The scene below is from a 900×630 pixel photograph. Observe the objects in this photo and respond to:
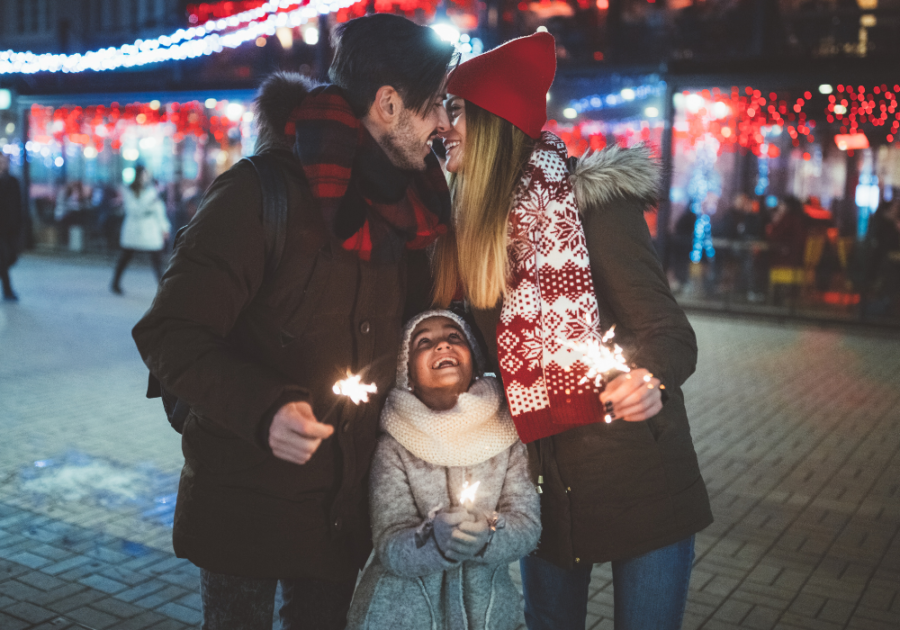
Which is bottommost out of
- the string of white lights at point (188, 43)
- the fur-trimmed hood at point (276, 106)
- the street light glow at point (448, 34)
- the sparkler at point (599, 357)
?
the sparkler at point (599, 357)

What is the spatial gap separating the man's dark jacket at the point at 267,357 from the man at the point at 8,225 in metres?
12.3

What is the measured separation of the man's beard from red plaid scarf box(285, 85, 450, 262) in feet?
0.09

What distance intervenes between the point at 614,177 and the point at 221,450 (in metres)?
1.18

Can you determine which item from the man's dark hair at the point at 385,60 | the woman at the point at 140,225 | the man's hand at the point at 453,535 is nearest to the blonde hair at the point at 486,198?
the man's dark hair at the point at 385,60

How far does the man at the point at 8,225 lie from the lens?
12797mm

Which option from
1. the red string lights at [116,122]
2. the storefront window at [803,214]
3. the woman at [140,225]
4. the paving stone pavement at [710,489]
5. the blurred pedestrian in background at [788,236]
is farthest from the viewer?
the red string lights at [116,122]

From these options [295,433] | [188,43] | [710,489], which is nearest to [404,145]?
[295,433]

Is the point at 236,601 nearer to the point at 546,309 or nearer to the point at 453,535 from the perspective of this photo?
the point at 453,535

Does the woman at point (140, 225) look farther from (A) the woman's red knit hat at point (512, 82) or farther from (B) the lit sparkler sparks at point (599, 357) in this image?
(B) the lit sparkler sparks at point (599, 357)

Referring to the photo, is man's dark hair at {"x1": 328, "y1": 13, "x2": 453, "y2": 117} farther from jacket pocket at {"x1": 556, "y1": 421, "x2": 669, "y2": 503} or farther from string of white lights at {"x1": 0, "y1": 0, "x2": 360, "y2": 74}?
string of white lights at {"x1": 0, "y1": 0, "x2": 360, "y2": 74}

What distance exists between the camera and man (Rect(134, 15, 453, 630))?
1.88 meters

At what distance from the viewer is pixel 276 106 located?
7.01ft

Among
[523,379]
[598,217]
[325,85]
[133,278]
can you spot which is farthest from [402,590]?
[133,278]

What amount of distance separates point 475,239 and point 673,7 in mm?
13454
